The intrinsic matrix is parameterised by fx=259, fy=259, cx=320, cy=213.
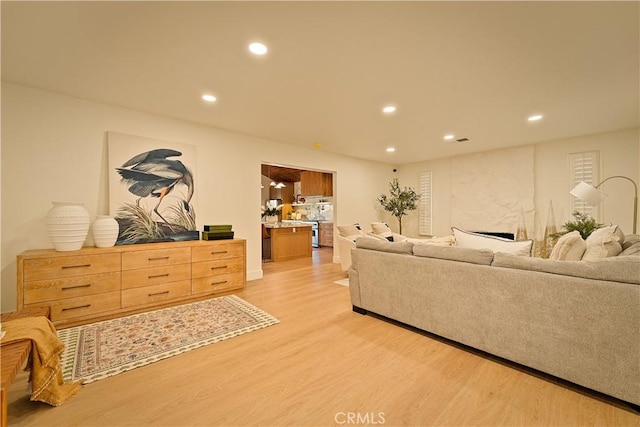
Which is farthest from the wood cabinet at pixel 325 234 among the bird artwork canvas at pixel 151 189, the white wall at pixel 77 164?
the bird artwork canvas at pixel 151 189

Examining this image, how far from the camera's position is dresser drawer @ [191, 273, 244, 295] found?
3.50m

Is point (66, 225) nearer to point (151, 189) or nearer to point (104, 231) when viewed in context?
point (104, 231)

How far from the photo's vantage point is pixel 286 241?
6.66 m

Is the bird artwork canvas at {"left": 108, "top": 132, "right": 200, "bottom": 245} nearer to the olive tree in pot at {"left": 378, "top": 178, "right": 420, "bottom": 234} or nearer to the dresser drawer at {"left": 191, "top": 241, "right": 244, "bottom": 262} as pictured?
the dresser drawer at {"left": 191, "top": 241, "right": 244, "bottom": 262}

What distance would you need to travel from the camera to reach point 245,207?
179 inches

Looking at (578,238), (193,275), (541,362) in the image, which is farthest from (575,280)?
(193,275)

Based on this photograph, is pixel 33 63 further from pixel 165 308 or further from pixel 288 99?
pixel 165 308

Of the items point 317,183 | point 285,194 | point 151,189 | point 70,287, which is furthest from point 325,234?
point 70,287

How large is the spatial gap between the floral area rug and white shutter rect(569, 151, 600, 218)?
5707 millimetres

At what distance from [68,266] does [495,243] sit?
14.2 feet

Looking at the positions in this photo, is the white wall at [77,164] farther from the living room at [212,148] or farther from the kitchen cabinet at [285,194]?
the kitchen cabinet at [285,194]

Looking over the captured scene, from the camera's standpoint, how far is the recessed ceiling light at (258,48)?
2102 millimetres

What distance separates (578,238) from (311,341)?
2535 mm

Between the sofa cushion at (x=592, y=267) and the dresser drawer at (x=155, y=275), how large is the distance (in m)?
3.53
